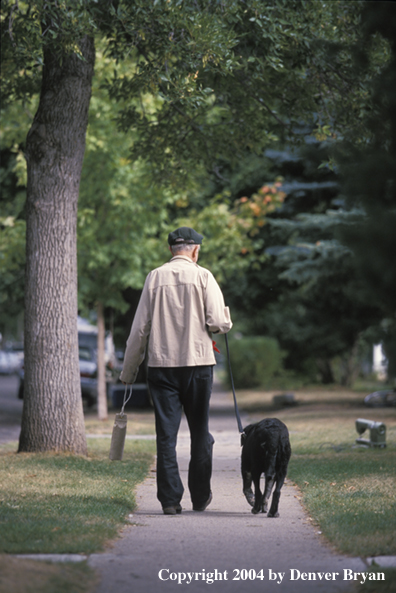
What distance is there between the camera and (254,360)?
2792 cm

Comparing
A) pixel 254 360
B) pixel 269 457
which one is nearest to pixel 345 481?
pixel 269 457

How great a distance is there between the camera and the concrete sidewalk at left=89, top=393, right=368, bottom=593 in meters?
3.84

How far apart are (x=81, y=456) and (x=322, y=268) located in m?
8.62

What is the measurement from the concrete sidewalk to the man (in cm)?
29

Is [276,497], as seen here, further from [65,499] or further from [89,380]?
[89,380]

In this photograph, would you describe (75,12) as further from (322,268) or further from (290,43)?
(322,268)

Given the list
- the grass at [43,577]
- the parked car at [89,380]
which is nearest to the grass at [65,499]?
the grass at [43,577]

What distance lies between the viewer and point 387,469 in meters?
7.80

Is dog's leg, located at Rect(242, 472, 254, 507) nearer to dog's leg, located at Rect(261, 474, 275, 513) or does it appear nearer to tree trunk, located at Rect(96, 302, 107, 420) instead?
dog's leg, located at Rect(261, 474, 275, 513)

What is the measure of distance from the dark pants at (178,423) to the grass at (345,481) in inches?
33.8

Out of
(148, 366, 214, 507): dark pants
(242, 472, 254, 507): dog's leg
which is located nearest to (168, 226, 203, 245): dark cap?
(148, 366, 214, 507): dark pants

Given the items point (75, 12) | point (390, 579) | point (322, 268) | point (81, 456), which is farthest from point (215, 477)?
point (322, 268)

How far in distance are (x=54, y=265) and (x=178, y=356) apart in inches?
140

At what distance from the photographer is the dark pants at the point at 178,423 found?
18.3 ft
